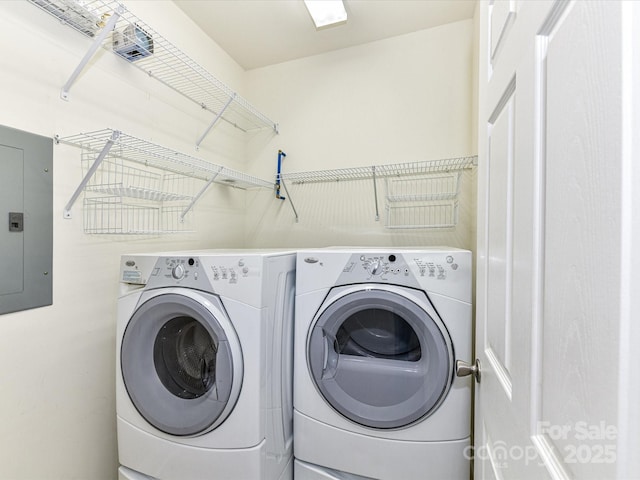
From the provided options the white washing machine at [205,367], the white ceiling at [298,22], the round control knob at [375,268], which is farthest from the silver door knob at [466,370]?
the white ceiling at [298,22]

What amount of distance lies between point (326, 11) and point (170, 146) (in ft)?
3.97

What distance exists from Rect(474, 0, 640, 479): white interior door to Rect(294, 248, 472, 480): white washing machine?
0.46 meters

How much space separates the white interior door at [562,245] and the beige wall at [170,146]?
1.39m

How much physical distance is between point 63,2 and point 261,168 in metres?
1.46

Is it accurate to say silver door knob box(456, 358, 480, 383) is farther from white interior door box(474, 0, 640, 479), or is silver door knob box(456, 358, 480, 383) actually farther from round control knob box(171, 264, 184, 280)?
round control knob box(171, 264, 184, 280)

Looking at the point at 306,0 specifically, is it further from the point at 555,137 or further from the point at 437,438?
the point at 437,438

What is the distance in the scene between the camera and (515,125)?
2.03ft

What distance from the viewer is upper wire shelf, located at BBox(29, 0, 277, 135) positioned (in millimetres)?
1224

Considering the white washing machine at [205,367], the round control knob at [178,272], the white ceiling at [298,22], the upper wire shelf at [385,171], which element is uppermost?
the white ceiling at [298,22]

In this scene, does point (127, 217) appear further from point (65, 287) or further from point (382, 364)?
point (382, 364)

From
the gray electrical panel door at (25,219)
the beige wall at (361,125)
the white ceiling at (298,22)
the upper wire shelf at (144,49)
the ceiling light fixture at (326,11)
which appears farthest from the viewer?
the beige wall at (361,125)

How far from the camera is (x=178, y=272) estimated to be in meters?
1.29

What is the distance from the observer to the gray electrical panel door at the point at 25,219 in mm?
1117

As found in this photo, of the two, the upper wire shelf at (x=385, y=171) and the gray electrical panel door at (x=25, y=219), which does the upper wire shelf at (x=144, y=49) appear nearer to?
the gray electrical panel door at (x=25, y=219)
